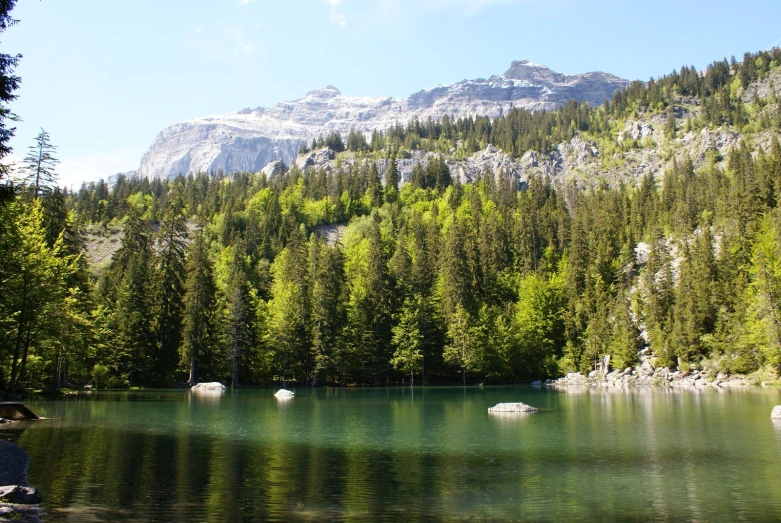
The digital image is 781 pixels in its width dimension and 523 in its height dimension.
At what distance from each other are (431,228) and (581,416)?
8857 centimetres

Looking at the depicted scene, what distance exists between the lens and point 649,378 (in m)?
86.1

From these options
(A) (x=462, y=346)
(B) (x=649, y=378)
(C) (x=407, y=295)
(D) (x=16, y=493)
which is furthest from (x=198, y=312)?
(D) (x=16, y=493)

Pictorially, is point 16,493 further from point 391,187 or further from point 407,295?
point 391,187

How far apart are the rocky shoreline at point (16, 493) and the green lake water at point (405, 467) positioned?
57cm

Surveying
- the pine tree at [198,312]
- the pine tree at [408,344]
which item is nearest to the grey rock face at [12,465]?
the pine tree at [198,312]

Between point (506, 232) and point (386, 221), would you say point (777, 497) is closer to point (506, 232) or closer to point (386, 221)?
point (506, 232)

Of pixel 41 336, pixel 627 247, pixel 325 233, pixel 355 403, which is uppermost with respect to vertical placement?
pixel 325 233

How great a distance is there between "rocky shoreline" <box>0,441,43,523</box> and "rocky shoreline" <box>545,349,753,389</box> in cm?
7360

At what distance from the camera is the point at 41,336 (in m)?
43.5

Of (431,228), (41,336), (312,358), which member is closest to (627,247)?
(431,228)

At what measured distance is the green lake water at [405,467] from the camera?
1555 centimetres

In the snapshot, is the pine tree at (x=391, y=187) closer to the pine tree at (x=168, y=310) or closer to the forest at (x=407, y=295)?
the forest at (x=407, y=295)

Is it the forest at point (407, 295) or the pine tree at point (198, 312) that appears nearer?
the forest at point (407, 295)

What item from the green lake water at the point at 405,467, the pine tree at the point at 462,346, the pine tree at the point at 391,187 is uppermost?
the pine tree at the point at 391,187
